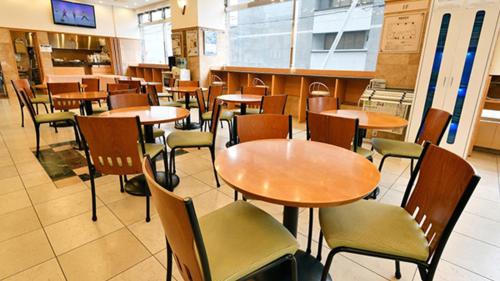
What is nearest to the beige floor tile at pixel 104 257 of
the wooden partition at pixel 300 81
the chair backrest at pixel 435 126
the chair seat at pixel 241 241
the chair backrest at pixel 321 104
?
the chair seat at pixel 241 241

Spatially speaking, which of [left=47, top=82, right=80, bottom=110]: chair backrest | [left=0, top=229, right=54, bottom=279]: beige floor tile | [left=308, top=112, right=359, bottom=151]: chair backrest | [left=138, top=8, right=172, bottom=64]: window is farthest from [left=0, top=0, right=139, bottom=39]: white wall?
[left=308, top=112, right=359, bottom=151]: chair backrest

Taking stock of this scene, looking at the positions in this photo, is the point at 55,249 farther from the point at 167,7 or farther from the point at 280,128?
the point at 167,7

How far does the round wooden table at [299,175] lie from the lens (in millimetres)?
1025

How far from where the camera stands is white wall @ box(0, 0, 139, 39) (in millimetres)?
7879

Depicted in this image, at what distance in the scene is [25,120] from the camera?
207 inches

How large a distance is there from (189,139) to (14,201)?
1.66 metres

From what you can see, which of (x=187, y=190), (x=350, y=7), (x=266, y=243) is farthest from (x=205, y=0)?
(x=266, y=243)

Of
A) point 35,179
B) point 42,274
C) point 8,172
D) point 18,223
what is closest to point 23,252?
point 42,274

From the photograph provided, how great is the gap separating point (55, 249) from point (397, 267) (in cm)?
226

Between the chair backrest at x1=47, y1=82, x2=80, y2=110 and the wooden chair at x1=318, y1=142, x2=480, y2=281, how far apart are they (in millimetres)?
3952

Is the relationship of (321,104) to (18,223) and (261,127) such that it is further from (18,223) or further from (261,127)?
(18,223)

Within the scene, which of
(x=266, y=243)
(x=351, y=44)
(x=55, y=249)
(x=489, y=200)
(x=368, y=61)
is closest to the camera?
(x=266, y=243)

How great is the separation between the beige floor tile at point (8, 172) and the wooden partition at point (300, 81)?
4.61 meters

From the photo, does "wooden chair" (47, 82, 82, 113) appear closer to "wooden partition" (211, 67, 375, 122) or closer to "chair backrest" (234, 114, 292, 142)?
"chair backrest" (234, 114, 292, 142)
